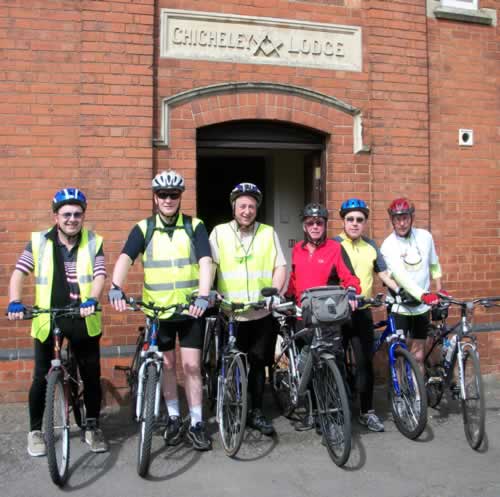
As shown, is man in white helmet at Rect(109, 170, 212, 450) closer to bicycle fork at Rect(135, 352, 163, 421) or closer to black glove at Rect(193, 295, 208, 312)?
black glove at Rect(193, 295, 208, 312)

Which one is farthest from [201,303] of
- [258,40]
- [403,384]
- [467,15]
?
[467,15]

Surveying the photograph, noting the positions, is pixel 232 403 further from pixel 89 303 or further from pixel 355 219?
pixel 355 219

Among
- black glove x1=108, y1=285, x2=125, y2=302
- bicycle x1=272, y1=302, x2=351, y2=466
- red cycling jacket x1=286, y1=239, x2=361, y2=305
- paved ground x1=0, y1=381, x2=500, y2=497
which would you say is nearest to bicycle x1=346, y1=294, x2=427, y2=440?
paved ground x1=0, y1=381, x2=500, y2=497

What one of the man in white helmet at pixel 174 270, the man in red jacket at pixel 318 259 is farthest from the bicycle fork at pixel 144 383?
the man in red jacket at pixel 318 259

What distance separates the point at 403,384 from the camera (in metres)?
4.61

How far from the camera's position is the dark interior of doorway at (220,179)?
8414 mm

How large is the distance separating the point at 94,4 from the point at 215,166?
3.34 metres

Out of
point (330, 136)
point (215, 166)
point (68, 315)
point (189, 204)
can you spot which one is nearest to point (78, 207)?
point (68, 315)

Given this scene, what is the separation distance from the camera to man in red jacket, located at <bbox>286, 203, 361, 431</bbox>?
181 inches

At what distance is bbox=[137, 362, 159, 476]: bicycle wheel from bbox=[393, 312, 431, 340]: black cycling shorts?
235 cm

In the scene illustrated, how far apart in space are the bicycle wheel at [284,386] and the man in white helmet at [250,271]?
249 millimetres

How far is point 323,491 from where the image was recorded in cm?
363

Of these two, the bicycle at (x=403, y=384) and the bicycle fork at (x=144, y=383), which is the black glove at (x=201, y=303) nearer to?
the bicycle fork at (x=144, y=383)

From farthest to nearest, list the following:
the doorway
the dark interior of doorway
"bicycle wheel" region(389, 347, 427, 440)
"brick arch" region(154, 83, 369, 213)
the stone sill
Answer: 1. the dark interior of doorway
2. the stone sill
3. the doorway
4. "brick arch" region(154, 83, 369, 213)
5. "bicycle wheel" region(389, 347, 427, 440)
